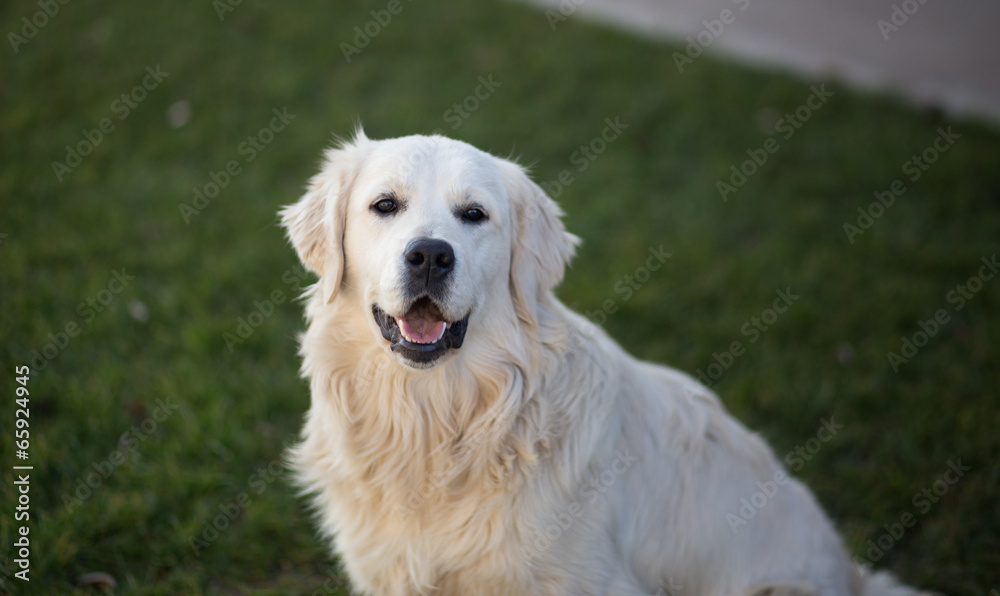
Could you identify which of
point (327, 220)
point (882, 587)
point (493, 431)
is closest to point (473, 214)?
point (327, 220)

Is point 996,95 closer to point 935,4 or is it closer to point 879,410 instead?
point 935,4

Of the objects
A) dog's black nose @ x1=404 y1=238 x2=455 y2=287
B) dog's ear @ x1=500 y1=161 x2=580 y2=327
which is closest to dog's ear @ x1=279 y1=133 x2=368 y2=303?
dog's black nose @ x1=404 y1=238 x2=455 y2=287

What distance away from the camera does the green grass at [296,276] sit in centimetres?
357

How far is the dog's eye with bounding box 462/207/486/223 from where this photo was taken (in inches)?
105

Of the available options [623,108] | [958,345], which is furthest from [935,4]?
[958,345]

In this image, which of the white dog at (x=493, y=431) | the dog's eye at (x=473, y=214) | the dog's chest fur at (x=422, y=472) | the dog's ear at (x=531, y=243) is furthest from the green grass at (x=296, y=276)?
the dog's eye at (x=473, y=214)

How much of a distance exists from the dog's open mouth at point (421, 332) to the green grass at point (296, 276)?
1.44m

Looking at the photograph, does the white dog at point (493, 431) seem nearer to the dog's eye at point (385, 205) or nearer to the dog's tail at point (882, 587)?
the dog's eye at point (385, 205)

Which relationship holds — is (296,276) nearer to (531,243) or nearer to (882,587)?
(531,243)

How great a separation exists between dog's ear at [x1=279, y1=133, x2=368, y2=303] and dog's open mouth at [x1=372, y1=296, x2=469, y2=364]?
29cm

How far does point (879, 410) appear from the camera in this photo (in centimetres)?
451

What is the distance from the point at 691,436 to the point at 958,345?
129 inches

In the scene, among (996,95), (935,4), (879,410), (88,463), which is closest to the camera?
(88,463)

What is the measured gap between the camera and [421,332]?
2551mm
